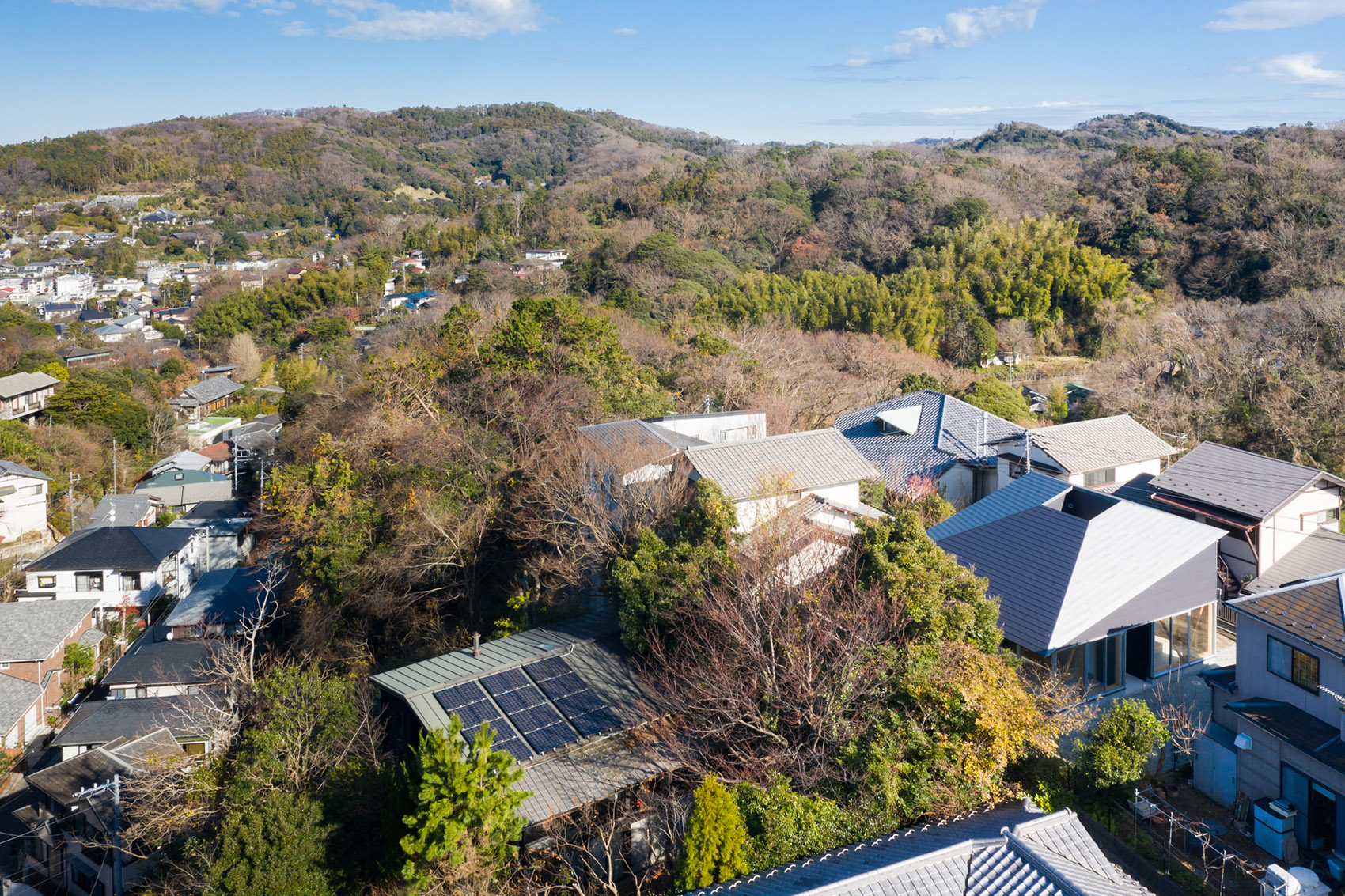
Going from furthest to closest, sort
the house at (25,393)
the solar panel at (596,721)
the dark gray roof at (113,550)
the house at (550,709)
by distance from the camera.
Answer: the house at (25,393)
the dark gray roof at (113,550)
the solar panel at (596,721)
the house at (550,709)

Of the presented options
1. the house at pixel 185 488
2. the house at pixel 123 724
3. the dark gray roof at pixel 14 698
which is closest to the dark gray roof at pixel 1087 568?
the house at pixel 123 724

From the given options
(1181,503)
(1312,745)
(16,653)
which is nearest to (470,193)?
(16,653)

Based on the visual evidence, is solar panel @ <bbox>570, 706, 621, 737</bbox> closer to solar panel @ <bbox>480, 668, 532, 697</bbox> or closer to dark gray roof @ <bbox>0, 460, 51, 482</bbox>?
solar panel @ <bbox>480, 668, 532, 697</bbox>

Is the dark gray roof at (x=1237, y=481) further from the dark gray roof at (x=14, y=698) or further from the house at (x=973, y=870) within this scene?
the dark gray roof at (x=14, y=698)

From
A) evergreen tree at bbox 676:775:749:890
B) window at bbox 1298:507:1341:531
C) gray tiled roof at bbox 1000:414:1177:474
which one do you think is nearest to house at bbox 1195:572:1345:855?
window at bbox 1298:507:1341:531

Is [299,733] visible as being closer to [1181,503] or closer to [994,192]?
[1181,503]

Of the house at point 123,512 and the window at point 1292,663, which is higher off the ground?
the window at point 1292,663
